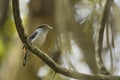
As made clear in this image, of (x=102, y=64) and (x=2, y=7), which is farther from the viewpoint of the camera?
(x=2, y=7)

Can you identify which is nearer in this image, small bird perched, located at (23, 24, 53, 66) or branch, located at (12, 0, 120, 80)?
branch, located at (12, 0, 120, 80)

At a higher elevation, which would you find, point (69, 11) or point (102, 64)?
point (69, 11)

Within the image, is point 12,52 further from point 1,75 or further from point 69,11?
point 69,11

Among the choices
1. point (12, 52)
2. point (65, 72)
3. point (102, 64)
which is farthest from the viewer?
point (12, 52)

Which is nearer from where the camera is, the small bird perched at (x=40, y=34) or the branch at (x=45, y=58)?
the branch at (x=45, y=58)

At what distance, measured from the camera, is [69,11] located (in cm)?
174

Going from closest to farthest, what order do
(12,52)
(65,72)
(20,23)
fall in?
(20,23) < (65,72) < (12,52)

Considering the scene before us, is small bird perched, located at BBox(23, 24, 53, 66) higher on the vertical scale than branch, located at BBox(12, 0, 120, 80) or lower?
lower

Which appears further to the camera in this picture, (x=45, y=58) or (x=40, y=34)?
(x=40, y=34)

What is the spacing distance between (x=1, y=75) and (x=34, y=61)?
23cm

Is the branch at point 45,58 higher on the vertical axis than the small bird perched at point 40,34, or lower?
higher

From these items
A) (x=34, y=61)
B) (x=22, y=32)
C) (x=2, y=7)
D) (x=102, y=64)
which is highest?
(x=22, y=32)

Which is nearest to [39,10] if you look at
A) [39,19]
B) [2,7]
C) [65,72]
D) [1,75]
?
[39,19]

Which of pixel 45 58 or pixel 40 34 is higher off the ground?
pixel 45 58
